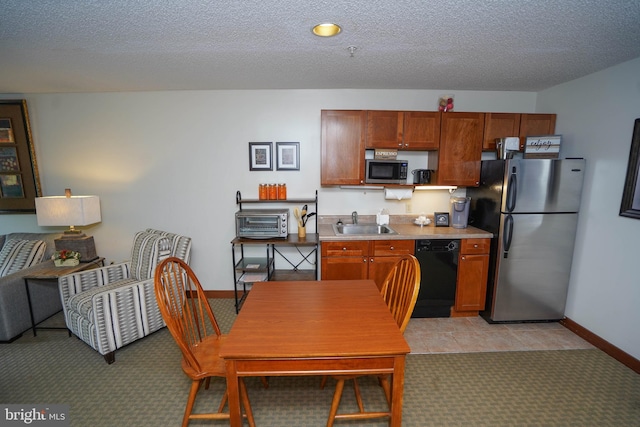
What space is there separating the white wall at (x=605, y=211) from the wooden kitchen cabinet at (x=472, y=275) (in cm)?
83

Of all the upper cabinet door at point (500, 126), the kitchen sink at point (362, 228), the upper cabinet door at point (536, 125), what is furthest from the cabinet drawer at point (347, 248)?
the upper cabinet door at point (536, 125)

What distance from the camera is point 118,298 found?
7.69ft

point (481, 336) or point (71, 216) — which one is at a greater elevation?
point (71, 216)

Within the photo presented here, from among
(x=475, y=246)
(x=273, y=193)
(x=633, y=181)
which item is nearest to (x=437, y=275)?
(x=475, y=246)

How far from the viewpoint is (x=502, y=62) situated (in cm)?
235

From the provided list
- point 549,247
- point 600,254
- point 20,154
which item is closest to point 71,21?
point 20,154

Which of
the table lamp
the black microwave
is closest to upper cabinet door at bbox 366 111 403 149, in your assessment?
the black microwave

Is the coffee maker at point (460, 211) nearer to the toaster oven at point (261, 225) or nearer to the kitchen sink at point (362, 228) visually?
the kitchen sink at point (362, 228)

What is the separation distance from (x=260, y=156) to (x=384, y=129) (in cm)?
144

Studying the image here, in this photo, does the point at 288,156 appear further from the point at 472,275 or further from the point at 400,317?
the point at 472,275

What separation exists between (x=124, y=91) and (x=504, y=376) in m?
4.63

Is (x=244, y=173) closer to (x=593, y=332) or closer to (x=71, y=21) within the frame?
(x=71, y=21)

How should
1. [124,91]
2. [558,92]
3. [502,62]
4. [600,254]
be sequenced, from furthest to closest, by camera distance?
[124,91]
[558,92]
[600,254]
[502,62]

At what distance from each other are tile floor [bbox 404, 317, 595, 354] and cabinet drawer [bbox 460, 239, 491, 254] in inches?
29.2
